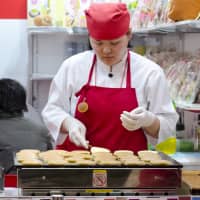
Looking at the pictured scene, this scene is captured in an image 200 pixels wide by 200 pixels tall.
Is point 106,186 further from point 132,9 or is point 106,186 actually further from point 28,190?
point 132,9

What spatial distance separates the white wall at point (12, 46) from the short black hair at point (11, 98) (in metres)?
1.94

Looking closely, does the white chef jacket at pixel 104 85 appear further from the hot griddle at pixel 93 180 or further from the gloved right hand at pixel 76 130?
the hot griddle at pixel 93 180

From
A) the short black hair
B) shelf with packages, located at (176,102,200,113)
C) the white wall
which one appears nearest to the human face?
shelf with packages, located at (176,102,200,113)

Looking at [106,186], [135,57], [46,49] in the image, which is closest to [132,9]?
[46,49]

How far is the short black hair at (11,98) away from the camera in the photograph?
3.54 m

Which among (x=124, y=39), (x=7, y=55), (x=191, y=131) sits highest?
(x=124, y=39)

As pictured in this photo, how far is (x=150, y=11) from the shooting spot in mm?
4008

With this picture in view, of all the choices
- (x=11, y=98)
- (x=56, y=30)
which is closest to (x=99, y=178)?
(x=11, y=98)

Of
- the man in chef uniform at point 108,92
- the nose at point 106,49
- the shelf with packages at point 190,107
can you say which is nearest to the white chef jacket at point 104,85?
the man in chef uniform at point 108,92

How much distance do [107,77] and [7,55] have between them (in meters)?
3.09

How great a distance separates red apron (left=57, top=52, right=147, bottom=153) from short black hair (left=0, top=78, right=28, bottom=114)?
1.04 metres

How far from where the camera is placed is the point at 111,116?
2.59 metres

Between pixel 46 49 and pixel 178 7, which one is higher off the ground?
pixel 178 7

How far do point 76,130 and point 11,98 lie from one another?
1273 millimetres
